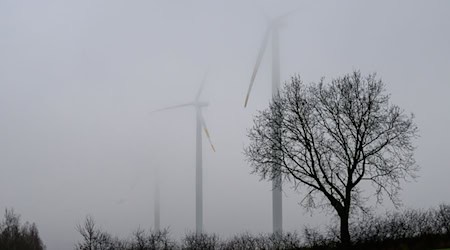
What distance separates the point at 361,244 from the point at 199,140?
1644 inches

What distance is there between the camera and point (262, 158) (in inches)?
1457

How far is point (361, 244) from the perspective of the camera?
3334cm

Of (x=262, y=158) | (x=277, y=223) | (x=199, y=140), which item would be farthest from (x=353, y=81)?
(x=199, y=140)

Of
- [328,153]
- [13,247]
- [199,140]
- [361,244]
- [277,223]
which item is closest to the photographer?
[361,244]

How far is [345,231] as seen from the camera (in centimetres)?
3309

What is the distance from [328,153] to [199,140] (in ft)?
128

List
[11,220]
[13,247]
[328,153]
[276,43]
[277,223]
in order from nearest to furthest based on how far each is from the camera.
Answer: [328,153] < [277,223] < [276,43] < [13,247] < [11,220]

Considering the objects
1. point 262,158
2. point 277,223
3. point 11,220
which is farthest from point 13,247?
point 262,158

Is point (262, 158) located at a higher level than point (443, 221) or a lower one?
higher

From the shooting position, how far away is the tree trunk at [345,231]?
32.6 meters

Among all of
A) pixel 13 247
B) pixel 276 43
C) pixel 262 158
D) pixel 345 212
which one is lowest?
pixel 13 247

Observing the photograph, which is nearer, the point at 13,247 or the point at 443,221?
the point at 443,221

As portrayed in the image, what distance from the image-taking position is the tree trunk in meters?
32.6

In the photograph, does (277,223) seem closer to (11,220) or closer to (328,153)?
(328,153)
